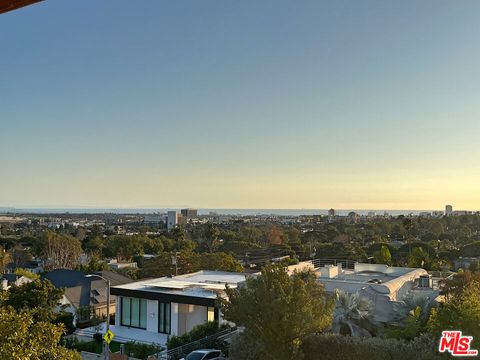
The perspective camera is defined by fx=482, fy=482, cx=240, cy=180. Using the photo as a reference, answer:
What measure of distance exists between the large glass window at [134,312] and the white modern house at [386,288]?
38.0 feet

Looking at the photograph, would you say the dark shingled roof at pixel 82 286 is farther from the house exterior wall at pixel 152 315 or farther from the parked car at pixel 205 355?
the parked car at pixel 205 355

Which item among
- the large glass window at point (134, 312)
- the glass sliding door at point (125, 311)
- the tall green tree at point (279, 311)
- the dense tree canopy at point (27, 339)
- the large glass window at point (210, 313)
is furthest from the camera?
the glass sliding door at point (125, 311)

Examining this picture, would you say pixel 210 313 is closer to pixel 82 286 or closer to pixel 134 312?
pixel 134 312

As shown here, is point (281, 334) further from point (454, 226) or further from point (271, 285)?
point (454, 226)

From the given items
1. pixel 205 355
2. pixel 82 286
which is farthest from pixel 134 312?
pixel 82 286

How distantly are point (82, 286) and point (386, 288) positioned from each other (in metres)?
29.1

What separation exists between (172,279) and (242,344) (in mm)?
17602

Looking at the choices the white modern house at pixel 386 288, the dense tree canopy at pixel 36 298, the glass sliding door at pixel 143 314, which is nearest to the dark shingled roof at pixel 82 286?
the dense tree canopy at pixel 36 298

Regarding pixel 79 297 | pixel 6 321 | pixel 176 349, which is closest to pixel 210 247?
pixel 79 297

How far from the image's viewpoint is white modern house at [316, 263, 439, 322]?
24.9 m

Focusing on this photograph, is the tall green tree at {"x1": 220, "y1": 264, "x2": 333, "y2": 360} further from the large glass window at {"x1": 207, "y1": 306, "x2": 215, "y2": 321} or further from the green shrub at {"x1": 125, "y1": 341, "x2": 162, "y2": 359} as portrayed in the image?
the large glass window at {"x1": 207, "y1": 306, "x2": 215, "y2": 321}

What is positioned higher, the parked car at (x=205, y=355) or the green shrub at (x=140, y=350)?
the parked car at (x=205, y=355)

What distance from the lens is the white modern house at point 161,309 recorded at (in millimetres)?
29234

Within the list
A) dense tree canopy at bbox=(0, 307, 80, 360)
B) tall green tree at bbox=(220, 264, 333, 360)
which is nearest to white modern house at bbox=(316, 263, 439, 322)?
tall green tree at bbox=(220, 264, 333, 360)
